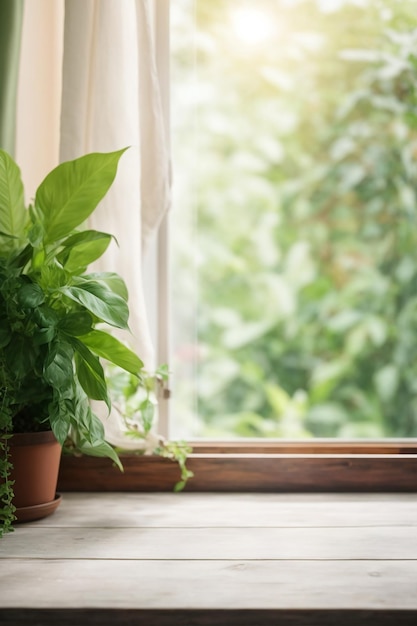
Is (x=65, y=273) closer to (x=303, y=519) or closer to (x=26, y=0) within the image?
(x=303, y=519)

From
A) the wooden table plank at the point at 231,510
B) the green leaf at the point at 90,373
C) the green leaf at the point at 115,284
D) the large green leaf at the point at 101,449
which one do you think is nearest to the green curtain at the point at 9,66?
the green leaf at the point at 115,284

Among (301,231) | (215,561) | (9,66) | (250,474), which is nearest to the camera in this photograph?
(215,561)

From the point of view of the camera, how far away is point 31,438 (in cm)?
106

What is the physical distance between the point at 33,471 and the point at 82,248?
378mm

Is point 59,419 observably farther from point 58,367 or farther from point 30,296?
point 30,296

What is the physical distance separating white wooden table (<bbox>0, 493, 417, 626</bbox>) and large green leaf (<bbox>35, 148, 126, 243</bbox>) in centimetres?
49

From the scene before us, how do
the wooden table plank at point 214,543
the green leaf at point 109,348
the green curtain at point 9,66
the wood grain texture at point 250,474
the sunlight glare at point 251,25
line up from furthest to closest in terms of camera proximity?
the sunlight glare at point 251,25 < the wood grain texture at point 250,474 < the green curtain at point 9,66 < the green leaf at point 109,348 < the wooden table plank at point 214,543

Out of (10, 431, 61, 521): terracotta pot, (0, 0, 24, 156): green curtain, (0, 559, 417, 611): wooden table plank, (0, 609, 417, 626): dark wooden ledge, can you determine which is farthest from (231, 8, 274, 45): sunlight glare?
(0, 609, 417, 626): dark wooden ledge

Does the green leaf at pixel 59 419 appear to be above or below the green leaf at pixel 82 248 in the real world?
below

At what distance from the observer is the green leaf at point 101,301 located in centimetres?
96

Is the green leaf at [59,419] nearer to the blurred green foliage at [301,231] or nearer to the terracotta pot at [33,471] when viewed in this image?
the terracotta pot at [33,471]

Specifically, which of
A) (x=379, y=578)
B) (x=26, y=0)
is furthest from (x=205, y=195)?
(x=379, y=578)

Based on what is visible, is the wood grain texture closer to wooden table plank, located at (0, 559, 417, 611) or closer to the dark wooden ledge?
wooden table plank, located at (0, 559, 417, 611)

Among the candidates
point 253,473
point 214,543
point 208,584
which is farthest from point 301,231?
point 208,584
